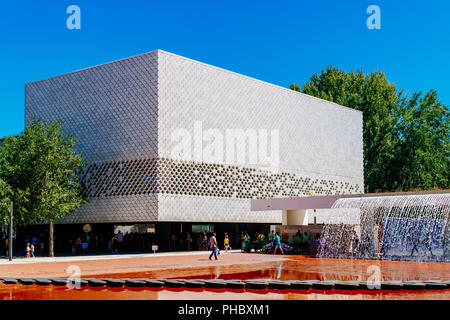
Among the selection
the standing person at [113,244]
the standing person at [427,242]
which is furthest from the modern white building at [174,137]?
the standing person at [427,242]

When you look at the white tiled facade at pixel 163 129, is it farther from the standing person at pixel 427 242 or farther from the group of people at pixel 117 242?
the standing person at pixel 427 242

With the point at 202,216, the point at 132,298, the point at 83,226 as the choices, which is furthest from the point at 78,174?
the point at 132,298

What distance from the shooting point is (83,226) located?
41.9 metres

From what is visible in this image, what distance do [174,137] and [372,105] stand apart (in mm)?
30747

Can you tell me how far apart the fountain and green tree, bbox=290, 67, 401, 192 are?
2894cm

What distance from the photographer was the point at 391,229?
1196 inches

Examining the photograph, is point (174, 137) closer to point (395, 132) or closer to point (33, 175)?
point (33, 175)

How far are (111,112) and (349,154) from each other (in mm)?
24916

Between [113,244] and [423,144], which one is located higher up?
[423,144]

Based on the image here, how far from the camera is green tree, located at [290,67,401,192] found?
5931cm

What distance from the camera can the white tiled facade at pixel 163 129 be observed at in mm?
36188

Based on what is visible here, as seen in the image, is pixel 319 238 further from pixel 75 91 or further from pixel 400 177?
pixel 400 177

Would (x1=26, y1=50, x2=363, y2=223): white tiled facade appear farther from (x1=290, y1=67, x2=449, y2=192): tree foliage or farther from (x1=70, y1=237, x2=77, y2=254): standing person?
(x1=290, y1=67, x2=449, y2=192): tree foliage

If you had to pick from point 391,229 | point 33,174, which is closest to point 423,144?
point 391,229
